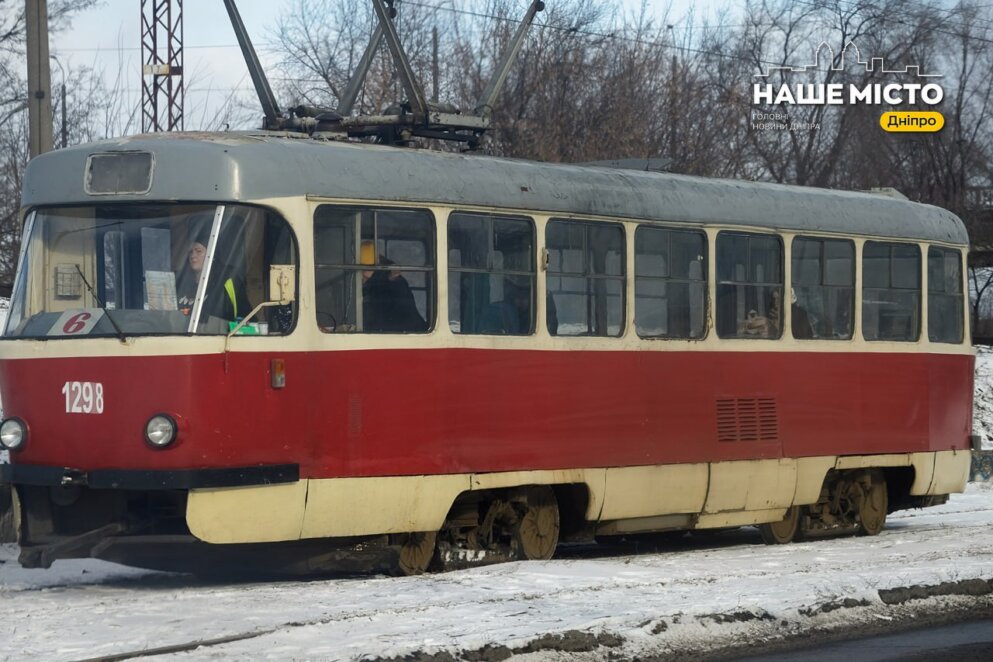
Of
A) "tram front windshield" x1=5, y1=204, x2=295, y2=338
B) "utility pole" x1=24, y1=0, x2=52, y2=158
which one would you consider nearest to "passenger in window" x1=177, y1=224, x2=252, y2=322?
"tram front windshield" x1=5, y1=204, x2=295, y2=338

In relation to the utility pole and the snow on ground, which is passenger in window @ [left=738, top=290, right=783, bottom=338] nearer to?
the snow on ground

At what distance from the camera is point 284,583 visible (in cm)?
1088

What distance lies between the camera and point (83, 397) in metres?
10.3

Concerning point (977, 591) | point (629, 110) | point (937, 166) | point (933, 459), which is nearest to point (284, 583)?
point (977, 591)

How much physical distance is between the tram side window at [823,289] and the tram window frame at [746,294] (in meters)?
0.22

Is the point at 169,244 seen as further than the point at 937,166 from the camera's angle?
No

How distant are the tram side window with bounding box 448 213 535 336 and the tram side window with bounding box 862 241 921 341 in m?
4.20

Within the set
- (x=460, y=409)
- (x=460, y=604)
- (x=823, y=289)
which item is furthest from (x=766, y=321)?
(x=460, y=604)

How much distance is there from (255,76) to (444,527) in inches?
140

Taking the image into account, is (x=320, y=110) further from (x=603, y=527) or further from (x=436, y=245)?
(x=603, y=527)

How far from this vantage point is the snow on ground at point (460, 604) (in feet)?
27.0

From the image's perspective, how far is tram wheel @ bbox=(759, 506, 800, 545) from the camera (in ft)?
47.3

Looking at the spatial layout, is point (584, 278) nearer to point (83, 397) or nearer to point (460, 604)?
point (460, 604)

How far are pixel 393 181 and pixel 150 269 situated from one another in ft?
5.56
